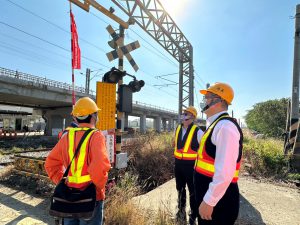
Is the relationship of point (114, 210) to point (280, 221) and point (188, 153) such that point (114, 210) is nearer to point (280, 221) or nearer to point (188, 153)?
point (188, 153)

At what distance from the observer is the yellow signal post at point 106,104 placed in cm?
564

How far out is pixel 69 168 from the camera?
2500 millimetres

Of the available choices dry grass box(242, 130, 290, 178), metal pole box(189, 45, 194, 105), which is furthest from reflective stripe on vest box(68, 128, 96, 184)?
metal pole box(189, 45, 194, 105)

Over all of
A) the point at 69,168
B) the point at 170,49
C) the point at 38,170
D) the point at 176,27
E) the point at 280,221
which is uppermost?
the point at 176,27

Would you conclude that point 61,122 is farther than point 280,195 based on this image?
Yes

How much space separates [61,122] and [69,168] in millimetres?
37081

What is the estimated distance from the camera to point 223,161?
2150 mm

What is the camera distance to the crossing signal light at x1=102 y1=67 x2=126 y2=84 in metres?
5.74

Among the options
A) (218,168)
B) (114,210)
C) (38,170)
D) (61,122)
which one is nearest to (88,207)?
(218,168)

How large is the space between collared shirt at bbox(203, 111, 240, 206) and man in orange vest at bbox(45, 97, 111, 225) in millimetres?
1004

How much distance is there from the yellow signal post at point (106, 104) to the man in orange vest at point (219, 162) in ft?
11.3

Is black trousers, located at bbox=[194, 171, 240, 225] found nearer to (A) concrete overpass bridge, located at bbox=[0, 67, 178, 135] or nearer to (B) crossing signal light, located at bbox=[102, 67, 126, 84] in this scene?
(B) crossing signal light, located at bbox=[102, 67, 126, 84]

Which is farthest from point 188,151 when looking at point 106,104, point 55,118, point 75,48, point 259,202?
point 55,118

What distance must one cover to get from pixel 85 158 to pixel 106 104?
3359mm
